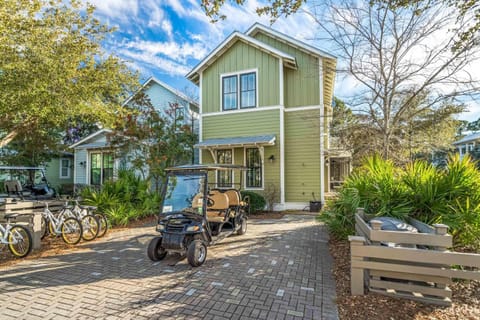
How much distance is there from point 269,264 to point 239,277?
2.82 ft

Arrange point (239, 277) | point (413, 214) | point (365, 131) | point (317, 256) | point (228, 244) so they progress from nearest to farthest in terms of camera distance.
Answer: point (239, 277)
point (413, 214)
point (317, 256)
point (228, 244)
point (365, 131)

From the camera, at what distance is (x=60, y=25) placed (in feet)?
24.7

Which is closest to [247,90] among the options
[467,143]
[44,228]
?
[44,228]

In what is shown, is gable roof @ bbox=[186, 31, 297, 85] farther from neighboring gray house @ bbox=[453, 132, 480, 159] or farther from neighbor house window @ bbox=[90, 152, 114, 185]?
neighboring gray house @ bbox=[453, 132, 480, 159]

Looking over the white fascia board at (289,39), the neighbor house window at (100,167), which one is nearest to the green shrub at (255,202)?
the white fascia board at (289,39)

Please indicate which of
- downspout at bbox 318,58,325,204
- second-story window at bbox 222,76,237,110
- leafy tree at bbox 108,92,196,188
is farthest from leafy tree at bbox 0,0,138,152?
downspout at bbox 318,58,325,204

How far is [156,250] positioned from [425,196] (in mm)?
5364

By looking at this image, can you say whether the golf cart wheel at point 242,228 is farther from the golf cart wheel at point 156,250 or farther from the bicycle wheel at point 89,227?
the bicycle wheel at point 89,227

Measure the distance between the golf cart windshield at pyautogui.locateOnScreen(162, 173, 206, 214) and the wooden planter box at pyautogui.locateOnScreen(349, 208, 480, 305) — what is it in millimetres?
2985

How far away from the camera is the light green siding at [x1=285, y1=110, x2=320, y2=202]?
11617 mm

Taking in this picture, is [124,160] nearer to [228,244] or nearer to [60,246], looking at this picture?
[60,246]

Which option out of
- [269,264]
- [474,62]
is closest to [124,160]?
[269,264]

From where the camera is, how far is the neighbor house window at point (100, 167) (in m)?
16.8

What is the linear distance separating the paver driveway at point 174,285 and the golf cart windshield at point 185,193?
42.5 inches
